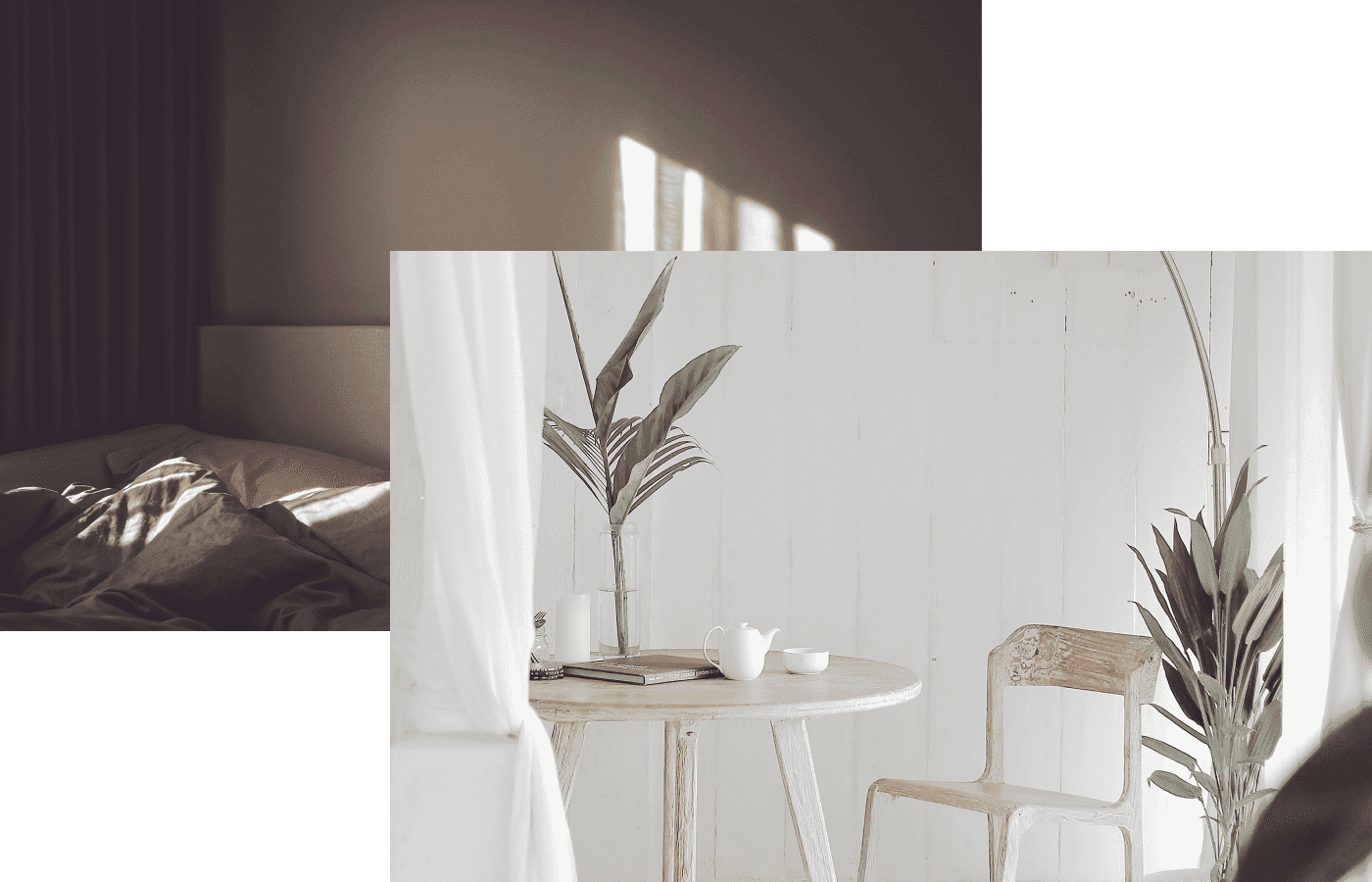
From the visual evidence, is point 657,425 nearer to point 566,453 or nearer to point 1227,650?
point 566,453

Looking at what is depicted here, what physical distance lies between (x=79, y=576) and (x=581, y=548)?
1420 millimetres

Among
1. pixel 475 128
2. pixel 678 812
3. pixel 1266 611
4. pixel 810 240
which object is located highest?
pixel 475 128

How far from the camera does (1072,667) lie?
3.35m

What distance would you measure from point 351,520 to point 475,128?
1.20 meters

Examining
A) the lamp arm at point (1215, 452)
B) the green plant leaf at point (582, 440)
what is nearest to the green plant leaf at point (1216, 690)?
the lamp arm at point (1215, 452)

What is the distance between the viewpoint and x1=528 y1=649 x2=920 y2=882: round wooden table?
2.78m

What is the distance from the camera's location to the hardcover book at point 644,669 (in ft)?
9.77

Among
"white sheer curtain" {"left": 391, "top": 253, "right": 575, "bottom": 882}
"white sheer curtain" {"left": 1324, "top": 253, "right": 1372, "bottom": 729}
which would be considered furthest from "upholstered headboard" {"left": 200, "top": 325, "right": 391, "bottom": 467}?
"white sheer curtain" {"left": 1324, "top": 253, "right": 1372, "bottom": 729}

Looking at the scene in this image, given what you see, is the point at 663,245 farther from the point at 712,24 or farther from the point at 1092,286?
the point at 1092,286

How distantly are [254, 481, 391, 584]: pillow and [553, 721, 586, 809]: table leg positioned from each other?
755 mm

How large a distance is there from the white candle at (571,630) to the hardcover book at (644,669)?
3 centimetres

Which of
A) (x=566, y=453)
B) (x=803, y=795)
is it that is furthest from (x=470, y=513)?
(x=803, y=795)

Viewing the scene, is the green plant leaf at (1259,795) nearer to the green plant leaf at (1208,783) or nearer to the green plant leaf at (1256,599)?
the green plant leaf at (1208,783)

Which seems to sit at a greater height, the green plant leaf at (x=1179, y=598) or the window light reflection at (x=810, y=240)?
the window light reflection at (x=810, y=240)
